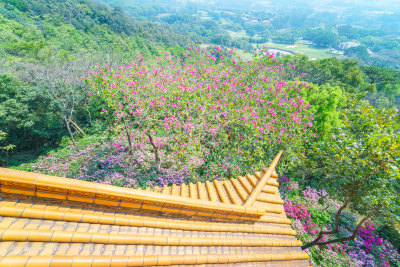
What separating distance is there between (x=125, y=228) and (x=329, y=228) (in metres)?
10.8

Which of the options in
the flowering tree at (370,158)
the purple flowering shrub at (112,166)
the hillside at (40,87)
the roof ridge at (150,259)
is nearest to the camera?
the roof ridge at (150,259)

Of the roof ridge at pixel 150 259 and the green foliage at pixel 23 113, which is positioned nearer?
the roof ridge at pixel 150 259

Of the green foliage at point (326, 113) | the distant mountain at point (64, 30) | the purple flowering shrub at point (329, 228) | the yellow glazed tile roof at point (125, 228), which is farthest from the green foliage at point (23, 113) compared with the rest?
the green foliage at point (326, 113)

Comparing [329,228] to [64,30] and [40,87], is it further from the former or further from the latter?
[64,30]

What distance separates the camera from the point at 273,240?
452 centimetres

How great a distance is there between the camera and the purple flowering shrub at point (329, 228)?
8234mm

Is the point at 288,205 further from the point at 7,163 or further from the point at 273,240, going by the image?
the point at 7,163

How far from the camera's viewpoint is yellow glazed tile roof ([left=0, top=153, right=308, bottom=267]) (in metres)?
2.57

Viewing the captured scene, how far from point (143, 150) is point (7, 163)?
39.5 ft

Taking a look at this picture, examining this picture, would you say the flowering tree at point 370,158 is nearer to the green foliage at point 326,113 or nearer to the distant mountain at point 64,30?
the green foliage at point 326,113

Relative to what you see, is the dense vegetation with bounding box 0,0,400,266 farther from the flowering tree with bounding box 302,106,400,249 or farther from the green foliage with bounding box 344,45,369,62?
the green foliage with bounding box 344,45,369,62

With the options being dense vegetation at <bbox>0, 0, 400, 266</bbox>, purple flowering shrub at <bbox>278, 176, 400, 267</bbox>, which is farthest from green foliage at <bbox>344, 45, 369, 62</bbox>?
purple flowering shrub at <bbox>278, 176, 400, 267</bbox>

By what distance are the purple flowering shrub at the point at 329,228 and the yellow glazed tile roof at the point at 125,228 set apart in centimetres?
529

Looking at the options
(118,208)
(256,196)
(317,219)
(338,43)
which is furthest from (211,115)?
(338,43)
